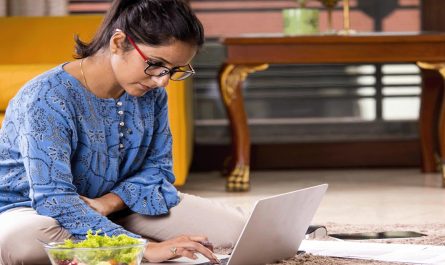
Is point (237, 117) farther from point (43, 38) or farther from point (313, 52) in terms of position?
point (43, 38)

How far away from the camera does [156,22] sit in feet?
6.46

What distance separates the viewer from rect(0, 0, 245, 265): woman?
196 cm

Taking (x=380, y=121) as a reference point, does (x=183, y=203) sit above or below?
above

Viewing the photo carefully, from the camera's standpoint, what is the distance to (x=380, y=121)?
16.6ft

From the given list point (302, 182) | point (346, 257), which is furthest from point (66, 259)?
point (302, 182)

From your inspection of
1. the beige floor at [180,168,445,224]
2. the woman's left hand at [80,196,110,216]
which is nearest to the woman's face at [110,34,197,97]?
the woman's left hand at [80,196,110,216]

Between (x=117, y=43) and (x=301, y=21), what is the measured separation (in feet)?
7.89

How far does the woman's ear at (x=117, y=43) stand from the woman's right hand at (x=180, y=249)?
15.3 inches

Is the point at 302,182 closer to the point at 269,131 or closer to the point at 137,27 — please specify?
the point at 269,131

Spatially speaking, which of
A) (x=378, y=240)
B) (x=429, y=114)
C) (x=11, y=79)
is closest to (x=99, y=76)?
(x=378, y=240)

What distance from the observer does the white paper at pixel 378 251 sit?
214cm

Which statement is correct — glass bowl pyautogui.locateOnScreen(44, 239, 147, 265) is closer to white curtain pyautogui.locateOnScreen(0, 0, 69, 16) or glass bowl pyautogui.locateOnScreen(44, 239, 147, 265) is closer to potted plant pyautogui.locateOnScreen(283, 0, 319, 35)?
potted plant pyautogui.locateOnScreen(283, 0, 319, 35)

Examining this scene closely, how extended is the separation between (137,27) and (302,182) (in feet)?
8.38

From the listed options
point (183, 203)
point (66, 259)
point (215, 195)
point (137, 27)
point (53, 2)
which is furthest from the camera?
point (53, 2)
